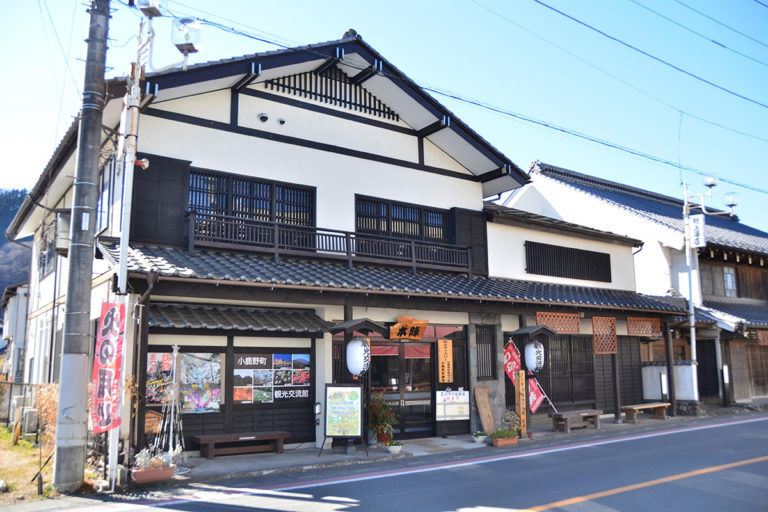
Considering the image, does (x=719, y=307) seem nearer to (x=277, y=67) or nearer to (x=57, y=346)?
(x=277, y=67)

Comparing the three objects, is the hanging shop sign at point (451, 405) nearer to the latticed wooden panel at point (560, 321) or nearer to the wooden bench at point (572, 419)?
the wooden bench at point (572, 419)

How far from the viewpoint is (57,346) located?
16641 mm

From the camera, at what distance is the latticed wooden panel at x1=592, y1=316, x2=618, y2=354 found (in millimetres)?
19078

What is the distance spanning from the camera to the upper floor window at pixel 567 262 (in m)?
19.6

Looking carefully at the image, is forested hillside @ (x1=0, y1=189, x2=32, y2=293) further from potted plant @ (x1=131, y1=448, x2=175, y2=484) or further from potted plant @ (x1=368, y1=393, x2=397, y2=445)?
potted plant @ (x1=131, y1=448, x2=175, y2=484)

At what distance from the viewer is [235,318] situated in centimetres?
1293

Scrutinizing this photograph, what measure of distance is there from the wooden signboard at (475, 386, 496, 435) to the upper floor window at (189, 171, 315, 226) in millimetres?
6485

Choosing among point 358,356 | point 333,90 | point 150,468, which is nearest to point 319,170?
point 333,90

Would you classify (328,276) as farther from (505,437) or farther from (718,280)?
(718,280)

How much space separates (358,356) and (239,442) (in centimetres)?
310

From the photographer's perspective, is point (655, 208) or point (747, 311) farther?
point (655, 208)

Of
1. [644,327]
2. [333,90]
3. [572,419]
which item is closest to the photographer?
[333,90]

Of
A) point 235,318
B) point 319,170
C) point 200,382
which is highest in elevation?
point 319,170

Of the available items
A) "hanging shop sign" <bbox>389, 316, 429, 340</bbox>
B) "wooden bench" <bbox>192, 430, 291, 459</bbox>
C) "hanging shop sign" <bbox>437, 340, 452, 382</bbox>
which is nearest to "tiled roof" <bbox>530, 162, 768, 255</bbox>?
"hanging shop sign" <bbox>437, 340, 452, 382</bbox>
